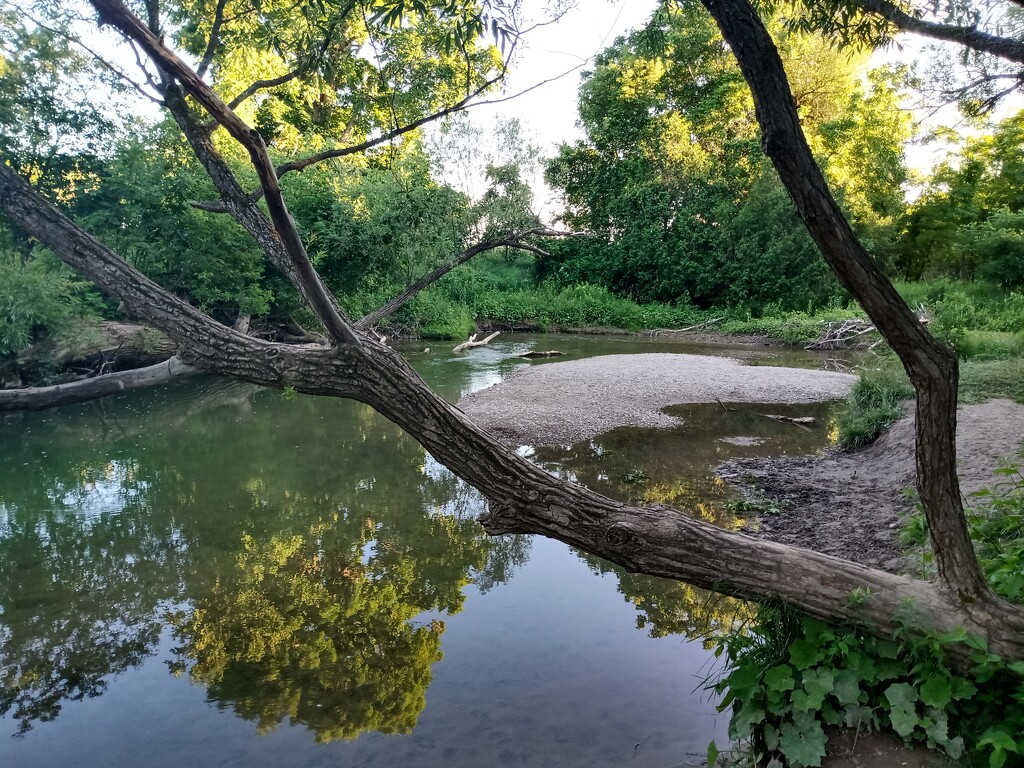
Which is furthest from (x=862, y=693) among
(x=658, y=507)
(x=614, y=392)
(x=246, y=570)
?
(x=614, y=392)

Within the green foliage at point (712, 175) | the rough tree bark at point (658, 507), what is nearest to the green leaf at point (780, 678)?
the rough tree bark at point (658, 507)

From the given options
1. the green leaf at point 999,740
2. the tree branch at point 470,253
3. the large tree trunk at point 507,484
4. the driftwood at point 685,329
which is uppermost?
the tree branch at point 470,253

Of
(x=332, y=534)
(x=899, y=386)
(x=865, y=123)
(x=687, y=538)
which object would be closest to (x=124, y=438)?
(x=332, y=534)

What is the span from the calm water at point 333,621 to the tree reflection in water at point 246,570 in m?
0.02

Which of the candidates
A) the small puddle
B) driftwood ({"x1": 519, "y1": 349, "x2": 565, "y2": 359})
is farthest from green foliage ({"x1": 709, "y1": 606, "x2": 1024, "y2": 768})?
driftwood ({"x1": 519, "y1": 349, "x2": 565, "y2": 359})

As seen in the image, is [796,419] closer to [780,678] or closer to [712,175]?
[780,678]

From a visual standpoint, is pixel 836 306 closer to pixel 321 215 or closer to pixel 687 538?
pixel 321 215

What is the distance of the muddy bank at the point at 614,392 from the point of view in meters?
9.47

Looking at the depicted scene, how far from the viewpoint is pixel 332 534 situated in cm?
601

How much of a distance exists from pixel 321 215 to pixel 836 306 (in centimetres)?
1810

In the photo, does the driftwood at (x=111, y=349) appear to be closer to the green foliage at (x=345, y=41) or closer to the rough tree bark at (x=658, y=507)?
the green foliage at (x=345, y=41)

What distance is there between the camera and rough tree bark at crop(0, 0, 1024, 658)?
90.0 inches

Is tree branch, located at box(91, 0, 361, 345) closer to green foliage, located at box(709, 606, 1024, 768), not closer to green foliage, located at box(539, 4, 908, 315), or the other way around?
green foliage, located at box(709, 606, 1024, 768)

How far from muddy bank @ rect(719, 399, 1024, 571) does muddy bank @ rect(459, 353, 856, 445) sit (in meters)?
2.57
